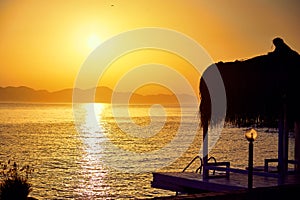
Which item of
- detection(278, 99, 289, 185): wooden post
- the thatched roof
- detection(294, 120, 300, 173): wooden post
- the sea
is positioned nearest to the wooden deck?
detection(278, 99, 289, 185): wooden post

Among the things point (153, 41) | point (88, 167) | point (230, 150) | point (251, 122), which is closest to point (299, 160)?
point (251, 122)

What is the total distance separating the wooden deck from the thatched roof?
115 cm

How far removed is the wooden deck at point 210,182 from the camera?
8.55m

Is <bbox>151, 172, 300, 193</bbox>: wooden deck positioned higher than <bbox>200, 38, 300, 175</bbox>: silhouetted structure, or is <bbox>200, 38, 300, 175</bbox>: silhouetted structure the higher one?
<bbox>200, 38, 300, 175</bbox>: silhouetted structure

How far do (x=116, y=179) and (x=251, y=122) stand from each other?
883 inches

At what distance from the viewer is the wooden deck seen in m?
8.55

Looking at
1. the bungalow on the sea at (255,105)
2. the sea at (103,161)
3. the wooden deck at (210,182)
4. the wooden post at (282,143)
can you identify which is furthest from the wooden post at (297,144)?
Result: the sea at (103,161)

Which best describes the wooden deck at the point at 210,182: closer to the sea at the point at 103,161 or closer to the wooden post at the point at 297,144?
the wooden post at the point at 297,144

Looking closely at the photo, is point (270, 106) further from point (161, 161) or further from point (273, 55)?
point (161, 161)

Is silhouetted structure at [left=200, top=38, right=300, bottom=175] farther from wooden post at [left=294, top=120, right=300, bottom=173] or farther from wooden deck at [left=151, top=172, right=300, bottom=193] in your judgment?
wooden post at [left=294, top=120, right=300, bottom=173]

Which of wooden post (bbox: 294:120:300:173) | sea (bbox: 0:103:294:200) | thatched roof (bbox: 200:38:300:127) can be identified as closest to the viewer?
thatched roof (bbox: 200:38:300:127)

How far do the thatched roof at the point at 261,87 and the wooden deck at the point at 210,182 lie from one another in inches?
45.4

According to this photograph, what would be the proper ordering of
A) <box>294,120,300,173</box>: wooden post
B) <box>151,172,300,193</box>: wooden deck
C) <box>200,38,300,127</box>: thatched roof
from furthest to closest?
1. <box>294,120,300,173</box>: wooden post
2. <box>200,38,300,127</box>: thatched roof
3. <box>151,172,300,193</box>: wooden deck

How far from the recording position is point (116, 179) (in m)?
31.1
